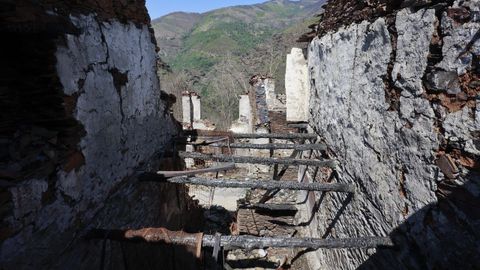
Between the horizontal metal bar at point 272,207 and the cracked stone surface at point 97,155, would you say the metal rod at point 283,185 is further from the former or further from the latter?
the horizontal metal bar at point 272,207

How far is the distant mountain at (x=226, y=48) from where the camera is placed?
3547cm

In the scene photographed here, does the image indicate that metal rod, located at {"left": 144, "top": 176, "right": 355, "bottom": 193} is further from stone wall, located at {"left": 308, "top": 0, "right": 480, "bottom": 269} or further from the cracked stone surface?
the cracked stone surface

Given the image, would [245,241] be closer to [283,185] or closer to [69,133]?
[283,185]

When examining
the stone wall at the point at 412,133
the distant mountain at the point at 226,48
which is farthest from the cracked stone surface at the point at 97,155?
the distant mountain at the point at 226,48

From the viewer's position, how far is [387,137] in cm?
293

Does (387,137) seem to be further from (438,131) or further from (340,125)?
(340,125)

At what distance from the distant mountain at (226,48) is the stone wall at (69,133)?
1086 cm

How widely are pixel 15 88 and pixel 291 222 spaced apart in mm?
5563

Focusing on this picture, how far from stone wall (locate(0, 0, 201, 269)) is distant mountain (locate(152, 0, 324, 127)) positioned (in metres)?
10.9

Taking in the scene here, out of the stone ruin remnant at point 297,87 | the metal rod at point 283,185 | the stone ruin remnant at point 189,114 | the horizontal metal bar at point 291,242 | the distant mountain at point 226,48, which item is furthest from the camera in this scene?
the distant mountain at point 226,48

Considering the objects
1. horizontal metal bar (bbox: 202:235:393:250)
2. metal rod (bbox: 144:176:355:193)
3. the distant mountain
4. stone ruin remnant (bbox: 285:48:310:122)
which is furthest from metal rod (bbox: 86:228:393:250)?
the distant mountain

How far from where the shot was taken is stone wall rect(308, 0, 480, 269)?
6.67 ft

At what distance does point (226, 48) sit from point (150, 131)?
55.3m

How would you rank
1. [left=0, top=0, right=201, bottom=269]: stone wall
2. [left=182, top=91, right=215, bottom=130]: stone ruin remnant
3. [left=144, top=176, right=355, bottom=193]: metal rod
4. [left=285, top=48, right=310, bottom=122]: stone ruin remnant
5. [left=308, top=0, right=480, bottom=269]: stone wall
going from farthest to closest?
[left=182, top=91, right=215, bottom=130]: stone ruin remnant, [left=285, top=48, right=310, bottom=122]: stone ruin remnant, [left=144, top=176, right=355, bottom=193]: metal rod, [left=0, top=0, right=201, bottom=269]: stone wall, [left=308, top=0, right=480, bottom=269]: stone wall
